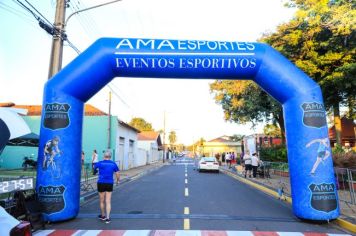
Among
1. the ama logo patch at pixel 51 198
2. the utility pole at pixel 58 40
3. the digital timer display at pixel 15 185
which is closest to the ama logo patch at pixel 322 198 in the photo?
the ama logo patch at pixel 51 198

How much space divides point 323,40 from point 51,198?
19507 millimetres

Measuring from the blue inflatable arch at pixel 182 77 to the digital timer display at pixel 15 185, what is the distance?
21.9 inches

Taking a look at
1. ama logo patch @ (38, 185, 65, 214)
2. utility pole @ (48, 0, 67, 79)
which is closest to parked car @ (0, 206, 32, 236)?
ama logo patch @ (38, 185, 65, 214)

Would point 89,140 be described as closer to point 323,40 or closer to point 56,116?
point 323,40

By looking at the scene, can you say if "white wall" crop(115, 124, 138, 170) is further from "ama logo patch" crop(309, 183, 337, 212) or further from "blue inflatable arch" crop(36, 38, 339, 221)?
"ama logo patch" crop(309, 183, 337, 212)

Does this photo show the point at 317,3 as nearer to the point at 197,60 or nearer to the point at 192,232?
the point at 197,60

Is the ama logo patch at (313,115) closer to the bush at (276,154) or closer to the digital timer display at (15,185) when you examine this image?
the digital timer display at (15,185)

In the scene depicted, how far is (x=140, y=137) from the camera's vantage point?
6856cm

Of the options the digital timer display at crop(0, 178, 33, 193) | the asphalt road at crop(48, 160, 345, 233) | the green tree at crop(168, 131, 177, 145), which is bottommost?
the asphalt road at crop(48, 160, 345, 233)

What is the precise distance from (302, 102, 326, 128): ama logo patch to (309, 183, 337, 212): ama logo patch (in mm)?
1682

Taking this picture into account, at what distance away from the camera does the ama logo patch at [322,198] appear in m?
8.52

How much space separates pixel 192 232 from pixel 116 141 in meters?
23.2

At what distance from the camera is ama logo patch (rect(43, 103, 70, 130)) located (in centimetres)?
882

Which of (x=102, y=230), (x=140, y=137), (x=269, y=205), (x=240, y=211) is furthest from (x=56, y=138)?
(x=140, y=137)
